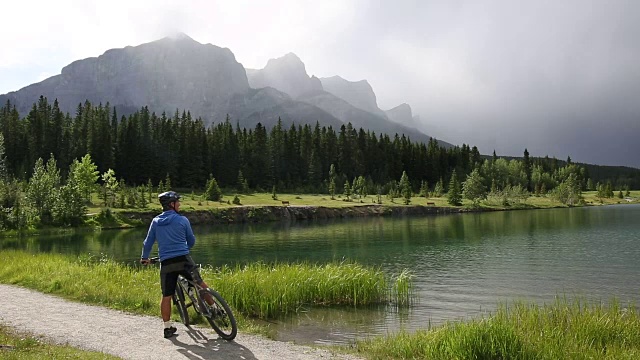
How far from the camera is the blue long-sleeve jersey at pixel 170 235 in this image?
36.9 feet

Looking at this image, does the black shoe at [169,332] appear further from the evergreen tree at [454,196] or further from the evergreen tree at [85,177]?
the evergreen tree at [454,196]

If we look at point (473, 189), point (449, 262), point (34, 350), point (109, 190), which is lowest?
point (449, 262)

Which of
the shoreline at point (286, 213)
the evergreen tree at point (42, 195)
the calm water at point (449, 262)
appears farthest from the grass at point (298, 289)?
the shoreline at point (286, 213)

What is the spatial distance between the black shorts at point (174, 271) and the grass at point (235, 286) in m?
2.56

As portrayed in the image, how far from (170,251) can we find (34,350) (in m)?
3.40

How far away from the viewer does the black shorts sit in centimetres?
1135

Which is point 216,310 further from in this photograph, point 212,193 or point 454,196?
point 454,196

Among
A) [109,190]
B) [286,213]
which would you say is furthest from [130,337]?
[109,190]

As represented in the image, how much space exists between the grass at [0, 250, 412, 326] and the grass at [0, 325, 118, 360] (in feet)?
12.5

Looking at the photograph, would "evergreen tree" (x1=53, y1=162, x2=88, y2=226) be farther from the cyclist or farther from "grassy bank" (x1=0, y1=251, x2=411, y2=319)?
the cyclist

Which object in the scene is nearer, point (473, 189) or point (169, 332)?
point (169, 332)

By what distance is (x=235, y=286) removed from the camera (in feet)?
55.0

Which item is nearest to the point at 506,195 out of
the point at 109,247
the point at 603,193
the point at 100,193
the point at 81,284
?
the point at 603,193

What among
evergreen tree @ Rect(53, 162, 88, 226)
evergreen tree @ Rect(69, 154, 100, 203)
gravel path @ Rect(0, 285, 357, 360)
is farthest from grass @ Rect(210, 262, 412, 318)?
evergreen tree @ Rect(69, 154, 100, 203)
